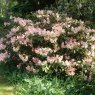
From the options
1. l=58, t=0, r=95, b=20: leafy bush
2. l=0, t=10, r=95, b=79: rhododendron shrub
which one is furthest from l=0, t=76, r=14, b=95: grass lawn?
l=58, t=0, r=95, b=20: leafy bush

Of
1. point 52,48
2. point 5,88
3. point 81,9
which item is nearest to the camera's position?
point 5,88

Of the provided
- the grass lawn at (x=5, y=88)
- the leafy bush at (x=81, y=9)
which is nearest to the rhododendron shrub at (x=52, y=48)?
the grass lawn at (x=5, y=88)

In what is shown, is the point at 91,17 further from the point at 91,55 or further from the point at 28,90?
the point at 28,90

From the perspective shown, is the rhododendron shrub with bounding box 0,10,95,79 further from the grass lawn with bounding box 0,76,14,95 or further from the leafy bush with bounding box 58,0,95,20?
the leafy bush with bounding box 58,0,95,20

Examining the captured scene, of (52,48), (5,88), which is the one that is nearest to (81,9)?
(52,48)

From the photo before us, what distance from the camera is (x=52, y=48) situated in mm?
9328

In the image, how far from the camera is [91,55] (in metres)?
9.03

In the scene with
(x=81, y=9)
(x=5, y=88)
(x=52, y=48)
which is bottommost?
(x=5, y=88)

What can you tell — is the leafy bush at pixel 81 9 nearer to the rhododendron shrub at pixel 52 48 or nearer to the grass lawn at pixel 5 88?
the rhododendron shrub at pixel 52 48

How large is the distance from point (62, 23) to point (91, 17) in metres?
2.58

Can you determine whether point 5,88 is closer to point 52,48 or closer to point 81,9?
point 52,48

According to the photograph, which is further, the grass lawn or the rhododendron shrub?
the rhododendron shrub

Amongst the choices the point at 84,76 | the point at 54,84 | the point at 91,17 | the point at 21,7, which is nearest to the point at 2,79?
the point at 54,84

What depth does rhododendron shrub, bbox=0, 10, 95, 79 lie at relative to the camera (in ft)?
29.0
